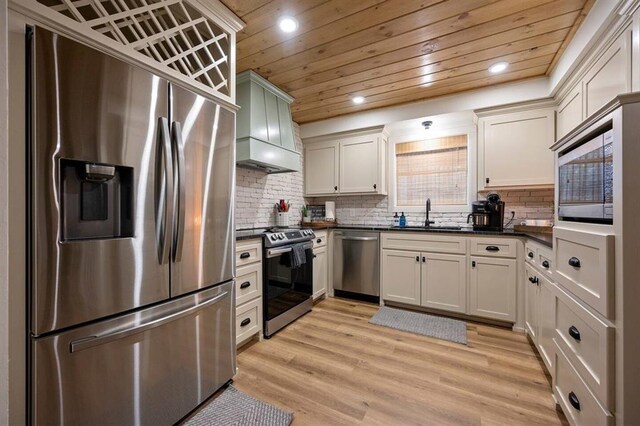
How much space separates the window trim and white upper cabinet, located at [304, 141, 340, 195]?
0.78 metres

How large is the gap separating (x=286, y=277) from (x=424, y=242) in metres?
A: 1.56

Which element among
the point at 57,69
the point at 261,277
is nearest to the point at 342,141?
the point at 261,277

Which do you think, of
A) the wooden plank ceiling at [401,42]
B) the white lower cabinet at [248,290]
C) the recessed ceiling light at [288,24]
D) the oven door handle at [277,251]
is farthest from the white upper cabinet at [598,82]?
the white lower cabinet at [248,290]

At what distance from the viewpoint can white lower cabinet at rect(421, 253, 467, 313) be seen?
278 cm

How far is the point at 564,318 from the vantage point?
138 cm

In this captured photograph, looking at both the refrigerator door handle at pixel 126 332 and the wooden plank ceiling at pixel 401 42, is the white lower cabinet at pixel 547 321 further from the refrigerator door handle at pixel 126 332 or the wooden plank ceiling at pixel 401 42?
the refrigerator door handle at pixel 126 332

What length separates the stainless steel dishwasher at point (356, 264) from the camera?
3281mm

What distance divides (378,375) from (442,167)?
8.86 ft

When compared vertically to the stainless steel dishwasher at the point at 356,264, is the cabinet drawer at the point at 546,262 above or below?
above

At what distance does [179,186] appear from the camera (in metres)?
1.41

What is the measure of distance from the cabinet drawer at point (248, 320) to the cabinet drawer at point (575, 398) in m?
2.04

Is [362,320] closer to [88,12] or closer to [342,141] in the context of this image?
[342,141]

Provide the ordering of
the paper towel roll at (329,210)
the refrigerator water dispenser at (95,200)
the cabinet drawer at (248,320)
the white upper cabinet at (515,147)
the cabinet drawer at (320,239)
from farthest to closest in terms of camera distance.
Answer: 1. the paper towel roll at (329,210)
2. the cabinet drawer at (320,239)
3. the white upper cabinet at (515,147)
4. the cabinet drawer at (248,320)
5. the refrigerator water dispenser at (95,200)

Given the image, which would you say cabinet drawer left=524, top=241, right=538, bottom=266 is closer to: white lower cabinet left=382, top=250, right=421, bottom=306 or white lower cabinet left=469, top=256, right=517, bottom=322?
white lower cabinet left=469, top=256, right=517, bottom=322
